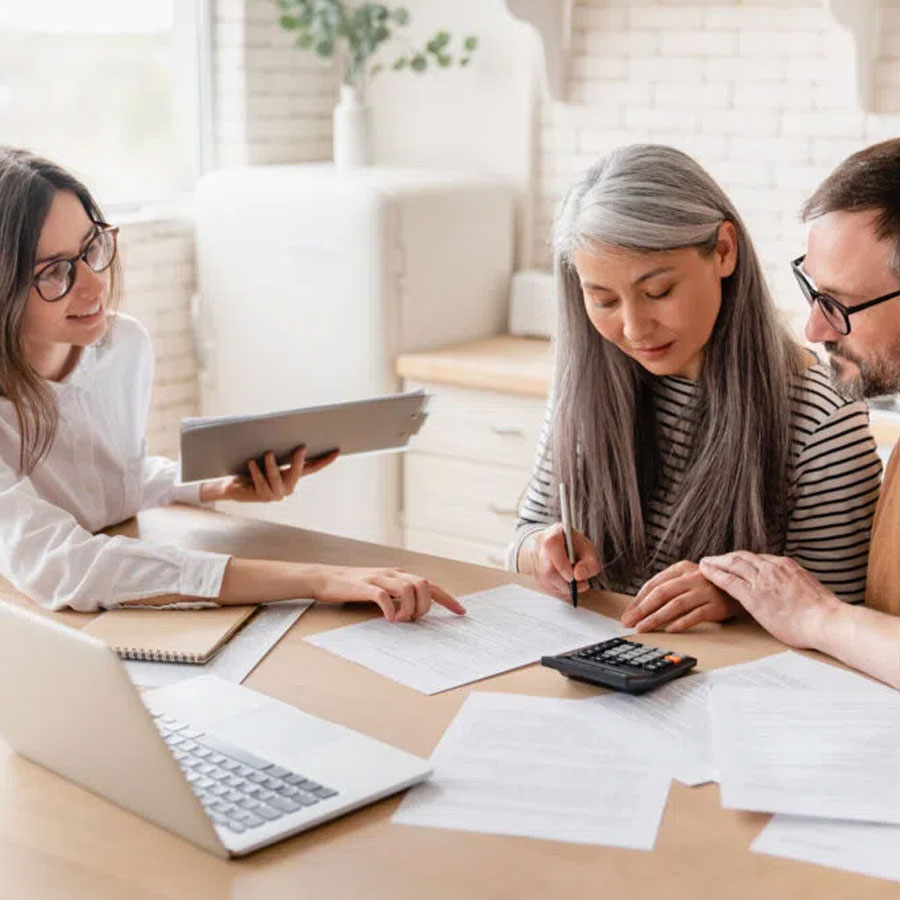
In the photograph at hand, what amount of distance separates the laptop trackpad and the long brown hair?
0.78 m

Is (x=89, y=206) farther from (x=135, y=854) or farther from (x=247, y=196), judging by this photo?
(x=247, y=196)

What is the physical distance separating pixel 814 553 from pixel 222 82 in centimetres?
282

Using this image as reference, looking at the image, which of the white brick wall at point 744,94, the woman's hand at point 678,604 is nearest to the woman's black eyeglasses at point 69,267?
the woman's hand at point 678,604

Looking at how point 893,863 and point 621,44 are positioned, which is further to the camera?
point 621,44

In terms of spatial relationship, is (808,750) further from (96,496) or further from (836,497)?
(96,496)

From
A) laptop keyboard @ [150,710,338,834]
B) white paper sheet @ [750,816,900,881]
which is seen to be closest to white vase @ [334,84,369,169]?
laptop keyboard @ [150,710,338,834]

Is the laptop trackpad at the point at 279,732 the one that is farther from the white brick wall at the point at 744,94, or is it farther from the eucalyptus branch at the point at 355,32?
the eucalyptus branch at the point at 355,32

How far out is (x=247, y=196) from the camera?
4094mm

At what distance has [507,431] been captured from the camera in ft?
12.2

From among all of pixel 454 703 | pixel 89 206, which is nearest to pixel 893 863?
pixel 454 703

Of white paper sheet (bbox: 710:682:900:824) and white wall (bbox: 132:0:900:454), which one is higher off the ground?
white wall (bbox: 132:0:900:454)

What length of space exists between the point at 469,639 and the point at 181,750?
50 centimetres

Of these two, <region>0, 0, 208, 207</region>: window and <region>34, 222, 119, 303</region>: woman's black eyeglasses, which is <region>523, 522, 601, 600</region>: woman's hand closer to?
<region>34, 222, 119, 303</region>: woman's black eyeglasses

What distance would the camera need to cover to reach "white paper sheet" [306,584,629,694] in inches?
71.8
